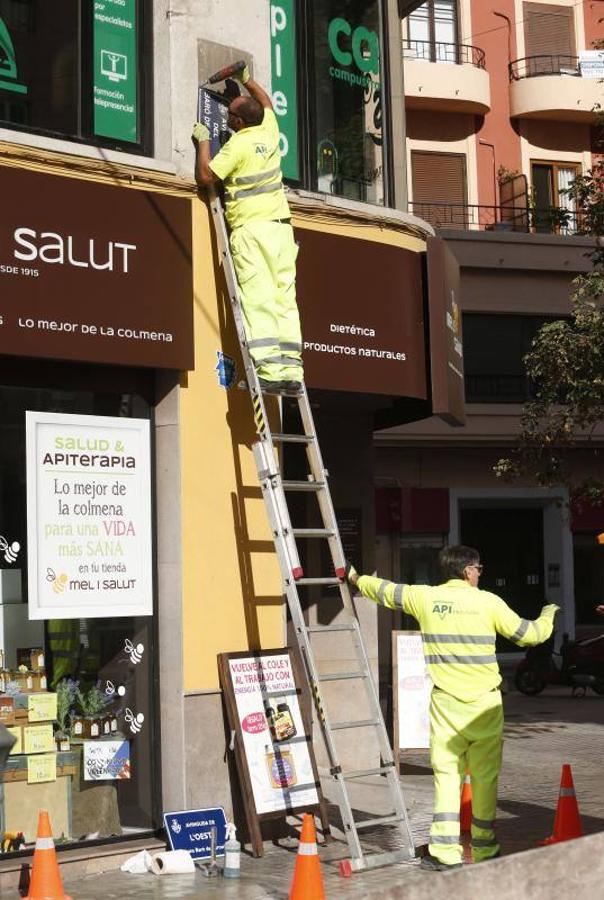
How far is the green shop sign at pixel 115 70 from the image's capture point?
9.88m

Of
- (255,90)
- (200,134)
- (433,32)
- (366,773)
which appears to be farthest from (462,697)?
(433,32)

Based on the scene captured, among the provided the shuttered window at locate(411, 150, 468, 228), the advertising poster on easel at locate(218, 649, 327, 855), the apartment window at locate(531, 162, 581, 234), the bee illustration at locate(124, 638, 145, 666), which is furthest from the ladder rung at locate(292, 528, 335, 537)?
the apartment window at locate(531, 162, 581, 234)

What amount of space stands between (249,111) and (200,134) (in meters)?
0.39

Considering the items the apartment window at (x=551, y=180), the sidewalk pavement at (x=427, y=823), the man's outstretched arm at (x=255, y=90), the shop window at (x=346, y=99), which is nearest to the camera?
the sidewalk pavement at (x=427, y=823)

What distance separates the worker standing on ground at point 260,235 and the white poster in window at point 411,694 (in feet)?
14.8

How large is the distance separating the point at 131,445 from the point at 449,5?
80.7 feet

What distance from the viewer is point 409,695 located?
533 inches

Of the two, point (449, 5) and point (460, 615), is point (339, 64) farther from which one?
point (449, 5)

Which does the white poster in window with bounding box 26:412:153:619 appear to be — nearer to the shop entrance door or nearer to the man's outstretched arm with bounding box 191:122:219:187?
the man's outstretched arm with bounding box 191:122:219:187

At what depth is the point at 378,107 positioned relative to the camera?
12070mm

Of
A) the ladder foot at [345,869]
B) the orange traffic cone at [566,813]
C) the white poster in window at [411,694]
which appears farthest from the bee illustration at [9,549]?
the white poster in window at [411,694]

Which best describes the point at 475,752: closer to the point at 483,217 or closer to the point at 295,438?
the point at 295,438

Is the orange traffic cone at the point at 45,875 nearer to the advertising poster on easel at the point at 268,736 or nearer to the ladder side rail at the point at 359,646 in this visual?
the advertising poster on easel at the point at 268,736

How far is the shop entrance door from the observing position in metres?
31.1
